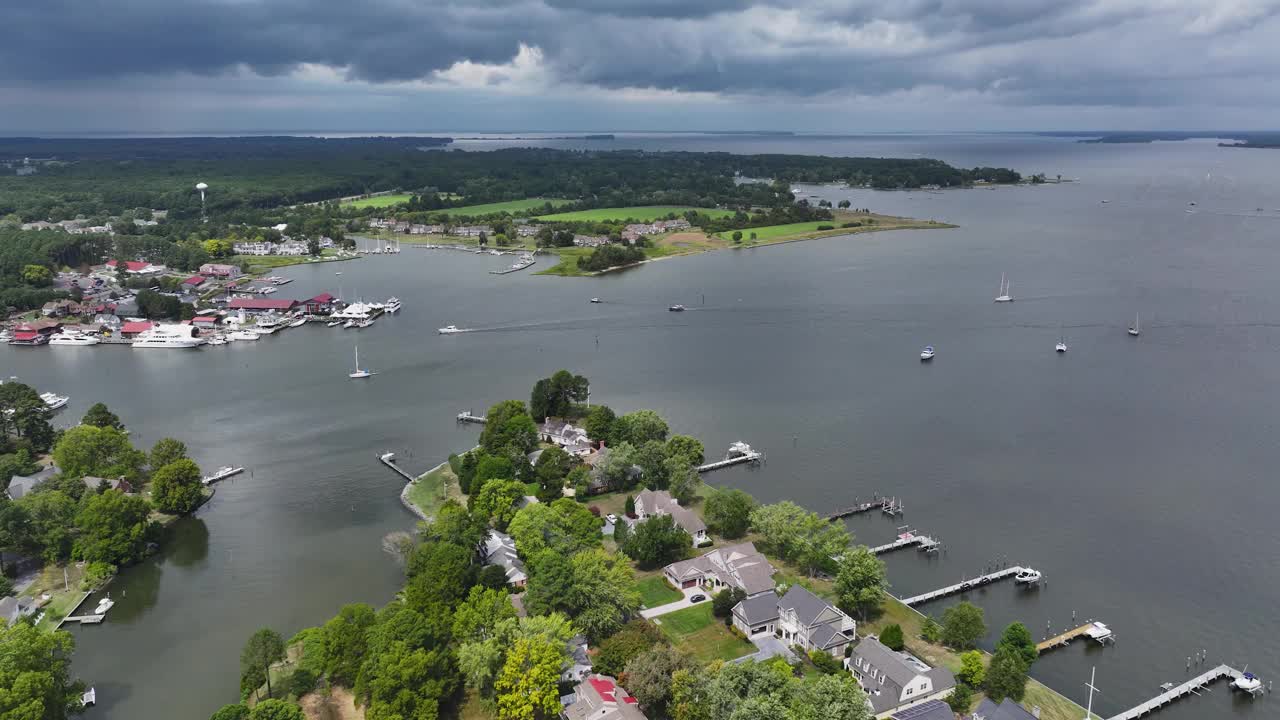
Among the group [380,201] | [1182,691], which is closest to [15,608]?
[1182,691]

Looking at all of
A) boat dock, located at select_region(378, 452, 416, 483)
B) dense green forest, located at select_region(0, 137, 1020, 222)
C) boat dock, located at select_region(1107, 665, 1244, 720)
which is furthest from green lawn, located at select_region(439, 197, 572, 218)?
boat dock, located at select_region(1107, 665, 1244, 720)

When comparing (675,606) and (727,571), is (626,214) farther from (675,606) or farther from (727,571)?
(675,606)

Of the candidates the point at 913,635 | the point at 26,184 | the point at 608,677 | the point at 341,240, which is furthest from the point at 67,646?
the point at 26,184

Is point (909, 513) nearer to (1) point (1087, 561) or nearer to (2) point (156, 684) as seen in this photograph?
(1) point (1087, 561)

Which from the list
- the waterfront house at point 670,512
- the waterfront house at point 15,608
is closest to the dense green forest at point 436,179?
the waterfront house at point 670,512

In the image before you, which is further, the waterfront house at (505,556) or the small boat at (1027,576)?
the small boat at (1027,576)

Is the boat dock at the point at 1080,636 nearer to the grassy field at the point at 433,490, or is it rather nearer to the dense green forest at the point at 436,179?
the grassy field at the point at 433,490
